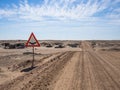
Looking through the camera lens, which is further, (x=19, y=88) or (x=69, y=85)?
(x=69, y=85)

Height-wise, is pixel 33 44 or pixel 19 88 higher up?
pixel 33 44

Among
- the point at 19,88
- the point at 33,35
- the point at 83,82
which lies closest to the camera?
the point at 19,88

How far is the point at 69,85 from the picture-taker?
973cm

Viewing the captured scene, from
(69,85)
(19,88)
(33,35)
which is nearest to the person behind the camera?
(19,88)

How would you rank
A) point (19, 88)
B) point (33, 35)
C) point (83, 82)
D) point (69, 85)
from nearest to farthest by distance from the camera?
point (19, 88) → point (69, 85) → point (83, 82) → point (33, 35)

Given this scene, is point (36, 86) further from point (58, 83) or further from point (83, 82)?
point (83, 82)

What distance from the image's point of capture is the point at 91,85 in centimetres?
977

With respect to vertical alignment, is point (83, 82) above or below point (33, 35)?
below

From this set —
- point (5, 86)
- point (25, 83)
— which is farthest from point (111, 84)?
point (5, 86)

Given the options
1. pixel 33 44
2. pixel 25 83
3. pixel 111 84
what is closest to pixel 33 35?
pixel 33 44

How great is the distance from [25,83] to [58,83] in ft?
5.02

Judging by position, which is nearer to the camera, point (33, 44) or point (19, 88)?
point (19, 88)

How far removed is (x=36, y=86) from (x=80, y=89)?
1.91 m

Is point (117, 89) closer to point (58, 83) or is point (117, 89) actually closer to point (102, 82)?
point (102, 82)
